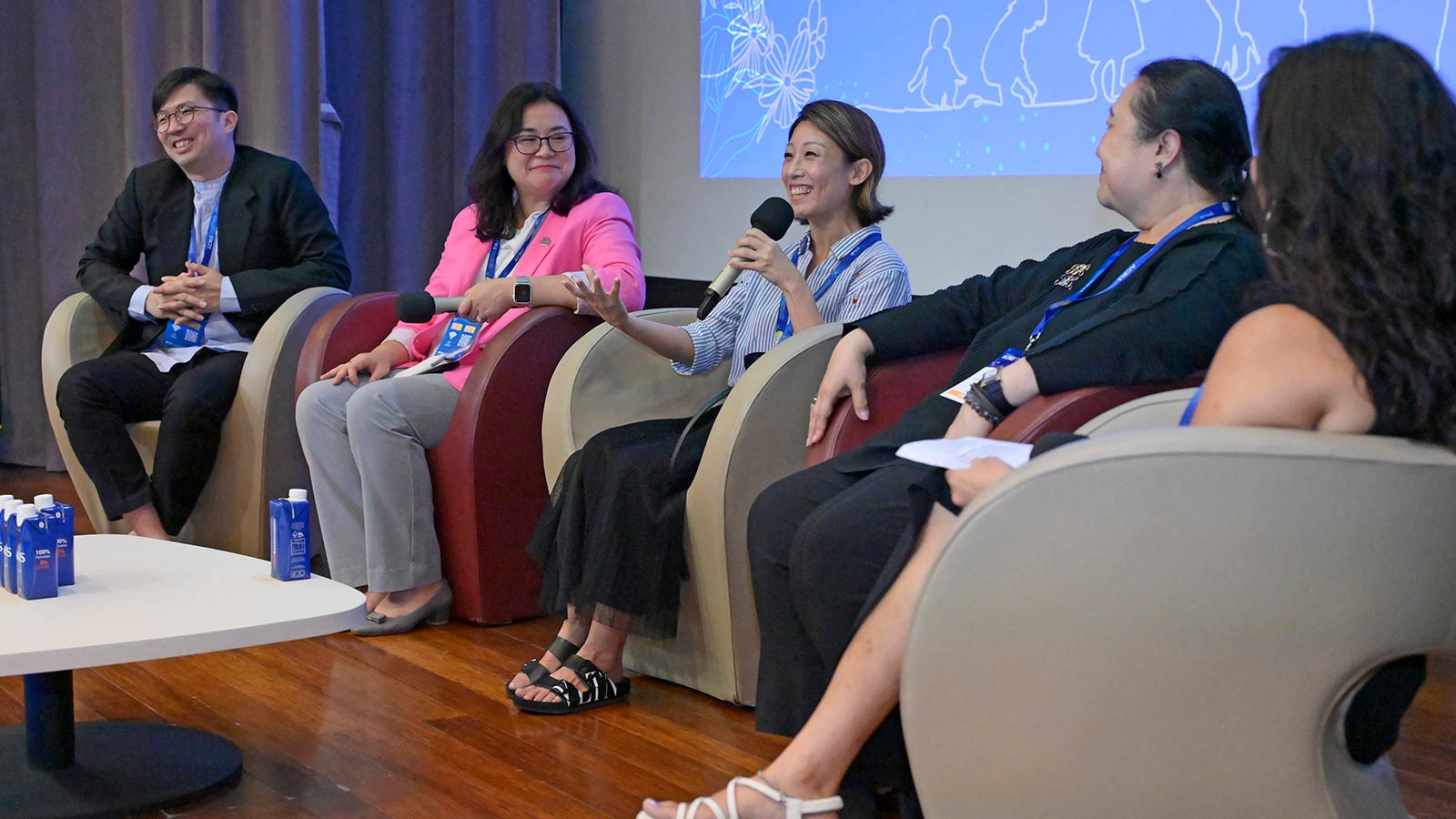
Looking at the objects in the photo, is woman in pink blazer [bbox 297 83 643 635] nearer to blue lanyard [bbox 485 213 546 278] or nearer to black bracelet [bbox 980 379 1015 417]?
blue lanyard [bbox 485 213 546 278]

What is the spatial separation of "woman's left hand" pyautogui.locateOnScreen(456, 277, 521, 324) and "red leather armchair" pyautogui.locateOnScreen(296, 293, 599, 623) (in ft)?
0.21

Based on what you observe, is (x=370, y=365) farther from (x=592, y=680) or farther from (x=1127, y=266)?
(x=1127, y=266)

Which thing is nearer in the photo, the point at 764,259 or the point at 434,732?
the point at 434,732

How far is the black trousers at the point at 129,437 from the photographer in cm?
326

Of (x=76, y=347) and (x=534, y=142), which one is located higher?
(x=534, y=142)

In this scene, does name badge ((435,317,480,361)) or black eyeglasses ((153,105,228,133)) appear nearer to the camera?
name badge ((435,317,480,361))

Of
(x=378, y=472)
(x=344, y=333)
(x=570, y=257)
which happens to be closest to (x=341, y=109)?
(x=344, y=333)

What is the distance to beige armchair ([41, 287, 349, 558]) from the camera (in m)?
3.30

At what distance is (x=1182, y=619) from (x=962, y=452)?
1.21ft

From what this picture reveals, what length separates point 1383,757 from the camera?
1495mm

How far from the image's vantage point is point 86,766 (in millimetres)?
2057

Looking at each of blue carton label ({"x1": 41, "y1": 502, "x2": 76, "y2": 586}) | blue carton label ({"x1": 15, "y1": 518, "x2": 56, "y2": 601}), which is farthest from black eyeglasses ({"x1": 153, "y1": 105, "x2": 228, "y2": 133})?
blue carton label ({"x1": 15, "y1": 518, "x2": 56, "y2": 601})

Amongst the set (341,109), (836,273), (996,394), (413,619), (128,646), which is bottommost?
(413,619)

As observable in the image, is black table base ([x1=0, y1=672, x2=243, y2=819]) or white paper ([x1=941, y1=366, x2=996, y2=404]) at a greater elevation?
white paper ([x1=941, y1=366, x2=996, y2=404])
